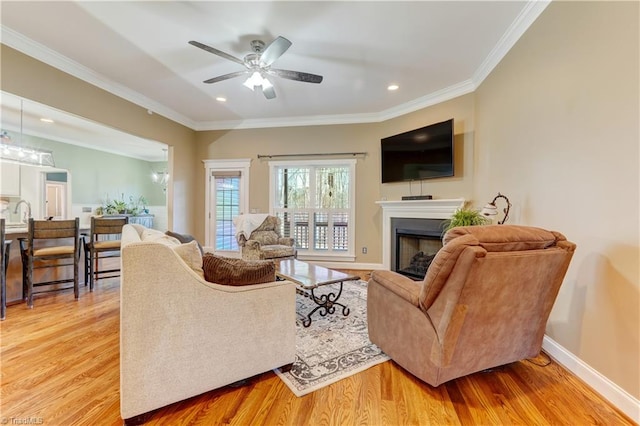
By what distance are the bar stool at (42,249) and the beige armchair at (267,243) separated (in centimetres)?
209

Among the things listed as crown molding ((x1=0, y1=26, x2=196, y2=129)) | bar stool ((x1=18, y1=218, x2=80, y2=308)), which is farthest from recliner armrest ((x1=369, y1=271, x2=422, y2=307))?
crown molding ((x1=0, y1=26, x2=196, y2=129))

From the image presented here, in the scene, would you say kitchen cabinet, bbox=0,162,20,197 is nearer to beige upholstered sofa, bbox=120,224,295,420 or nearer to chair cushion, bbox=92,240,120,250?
chair cushion, bbox=92,240,120,250

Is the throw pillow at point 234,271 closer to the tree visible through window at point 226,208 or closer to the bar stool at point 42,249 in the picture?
the bar stool at point 42,249

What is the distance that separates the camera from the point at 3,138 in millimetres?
4352

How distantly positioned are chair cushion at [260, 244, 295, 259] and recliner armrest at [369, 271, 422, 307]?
2303 mm

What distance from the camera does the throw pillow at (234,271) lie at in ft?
5.36

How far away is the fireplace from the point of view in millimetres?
4098

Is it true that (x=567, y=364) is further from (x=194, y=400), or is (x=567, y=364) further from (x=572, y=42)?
(x=194, y=400)

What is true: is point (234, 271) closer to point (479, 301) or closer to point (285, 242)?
point (479, 301)

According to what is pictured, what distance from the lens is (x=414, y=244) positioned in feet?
15.0

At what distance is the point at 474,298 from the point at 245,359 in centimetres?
139

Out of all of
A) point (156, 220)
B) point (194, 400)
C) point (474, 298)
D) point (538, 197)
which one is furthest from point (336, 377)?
point (156, 220)

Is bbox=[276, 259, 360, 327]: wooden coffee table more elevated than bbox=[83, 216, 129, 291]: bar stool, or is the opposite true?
bbox=[83, 216, 129, 291]: bar stool

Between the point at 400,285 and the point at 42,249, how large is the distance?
406 centimetres
